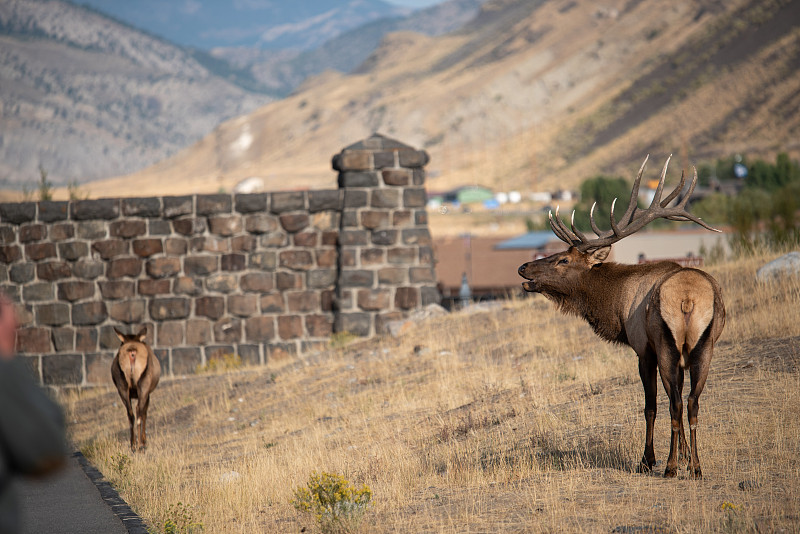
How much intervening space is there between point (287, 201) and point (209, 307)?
96.0 inches

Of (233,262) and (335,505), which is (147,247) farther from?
(335,505)

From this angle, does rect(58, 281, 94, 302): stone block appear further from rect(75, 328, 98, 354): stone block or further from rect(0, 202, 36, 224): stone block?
rect(0, 202, 36, 224): stone block

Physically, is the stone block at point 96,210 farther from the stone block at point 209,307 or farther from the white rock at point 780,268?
the white rock at point 780,268

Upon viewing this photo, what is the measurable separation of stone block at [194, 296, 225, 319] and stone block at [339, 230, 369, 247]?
8.32 feet

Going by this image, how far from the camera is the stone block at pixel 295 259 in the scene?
17.9 m

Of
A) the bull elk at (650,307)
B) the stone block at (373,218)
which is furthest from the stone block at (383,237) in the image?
the bull elk at (650,307)

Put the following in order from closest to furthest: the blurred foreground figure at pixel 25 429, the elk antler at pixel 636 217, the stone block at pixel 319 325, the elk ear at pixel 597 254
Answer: the blurred foreground figure at pixel 25 429
the elk antler at pixel 636 217
the elk ear at pixel 597 254
the stone block at pixel 319 325

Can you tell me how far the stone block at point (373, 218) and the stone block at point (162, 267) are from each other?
11.6 feet

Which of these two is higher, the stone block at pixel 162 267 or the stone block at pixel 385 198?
the stone block at pixel 385 198

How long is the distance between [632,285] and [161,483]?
16.5 feet

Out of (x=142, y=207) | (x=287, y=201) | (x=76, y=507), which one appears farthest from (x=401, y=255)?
(x=76, y=507)

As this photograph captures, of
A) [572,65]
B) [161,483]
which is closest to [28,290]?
[161,483]

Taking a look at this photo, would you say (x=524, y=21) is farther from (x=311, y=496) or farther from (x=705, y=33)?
(x=311, y=496)

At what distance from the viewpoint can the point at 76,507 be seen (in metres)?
8.72
